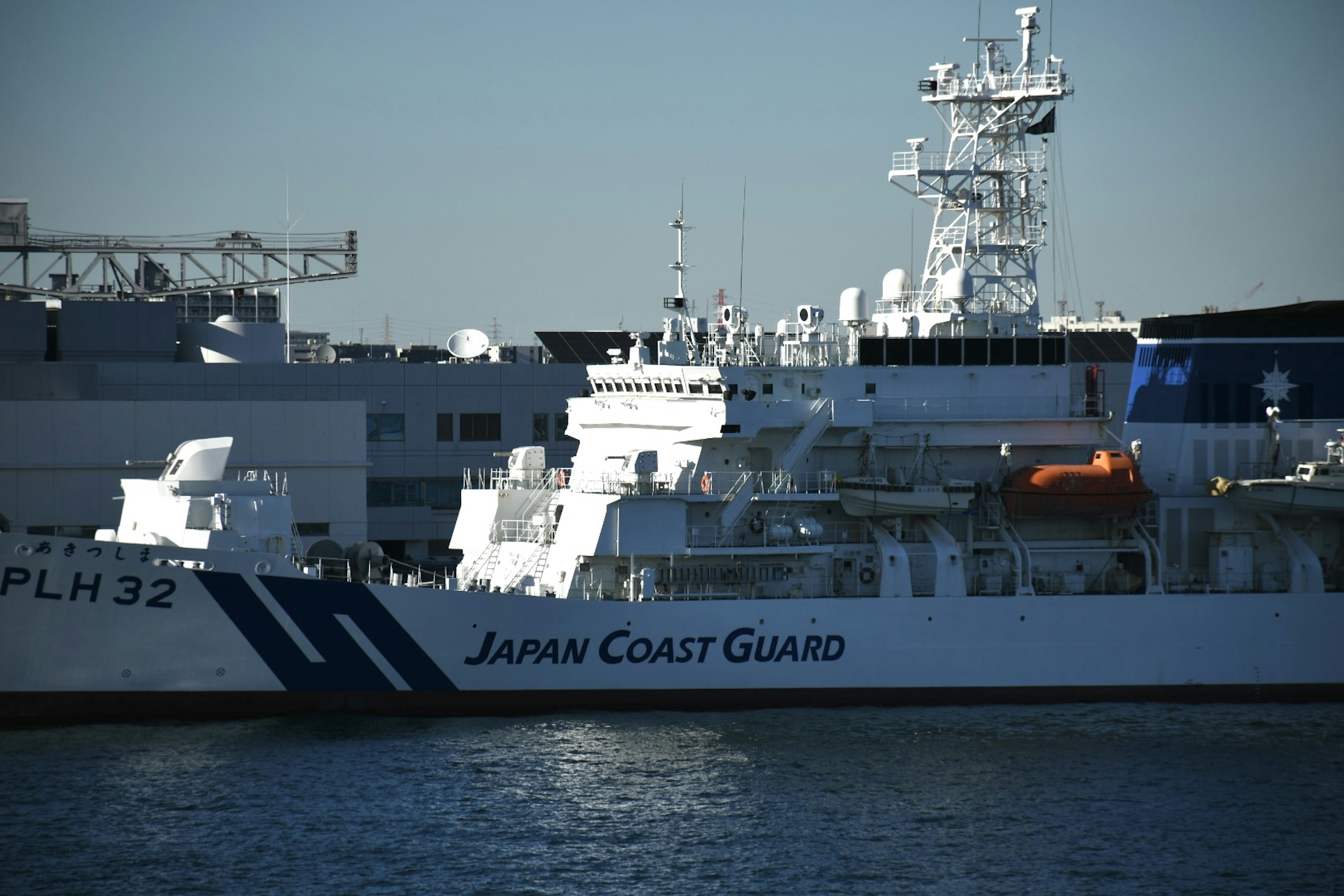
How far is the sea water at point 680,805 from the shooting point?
16406 millimetres

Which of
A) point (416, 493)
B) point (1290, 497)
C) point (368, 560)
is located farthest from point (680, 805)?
point (416, 493)

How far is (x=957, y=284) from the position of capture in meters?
24.9

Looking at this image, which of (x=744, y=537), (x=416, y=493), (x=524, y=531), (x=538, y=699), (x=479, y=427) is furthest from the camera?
(x=479, y=427)

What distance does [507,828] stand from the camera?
1762 cm

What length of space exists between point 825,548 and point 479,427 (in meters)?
16.5

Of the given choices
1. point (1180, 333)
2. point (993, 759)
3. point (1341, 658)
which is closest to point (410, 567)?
point (993, 759)

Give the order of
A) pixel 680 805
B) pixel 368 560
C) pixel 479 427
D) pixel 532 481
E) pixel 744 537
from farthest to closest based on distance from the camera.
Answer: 1. pixel 479 427
2. pixel 532 481
3. pixel 368 560
4. pixel 744 537
5. pixel 680 805

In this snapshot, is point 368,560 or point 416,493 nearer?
point 368,560

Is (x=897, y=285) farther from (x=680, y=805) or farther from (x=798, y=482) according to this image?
(x=680, y=805)

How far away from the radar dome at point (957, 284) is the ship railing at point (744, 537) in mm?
4623

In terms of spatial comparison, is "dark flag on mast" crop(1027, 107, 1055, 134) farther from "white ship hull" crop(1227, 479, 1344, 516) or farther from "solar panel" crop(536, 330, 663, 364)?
"solar panel" crop(536, 330, 663, 364)

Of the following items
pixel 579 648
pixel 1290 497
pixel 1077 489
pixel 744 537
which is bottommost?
pixel 579 648

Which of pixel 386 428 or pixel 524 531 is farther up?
pixel 386 428

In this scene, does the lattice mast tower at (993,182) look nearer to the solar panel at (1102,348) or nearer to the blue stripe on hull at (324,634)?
the blue stripe on hull at (324,634)
